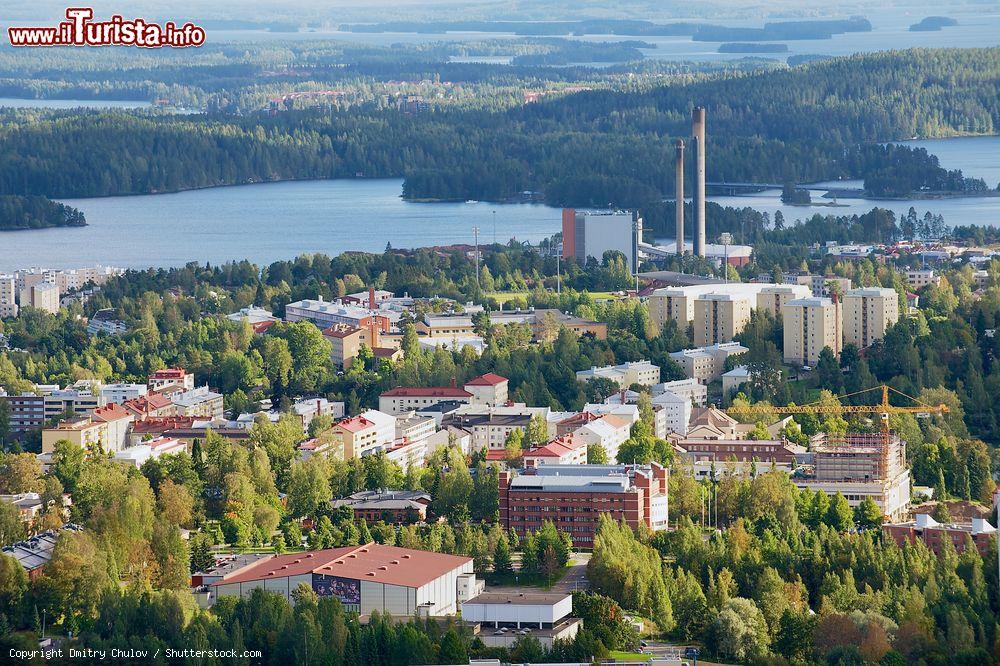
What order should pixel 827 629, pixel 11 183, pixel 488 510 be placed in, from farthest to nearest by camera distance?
pixel 11 183 < pixel 488 510 < pixel 827 629

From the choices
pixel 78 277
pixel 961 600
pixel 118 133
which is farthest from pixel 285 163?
pixel 961 600

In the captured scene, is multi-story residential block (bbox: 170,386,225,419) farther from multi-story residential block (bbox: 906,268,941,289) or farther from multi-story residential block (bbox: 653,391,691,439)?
multi-story residential block (bbox: 906,268,941,289)

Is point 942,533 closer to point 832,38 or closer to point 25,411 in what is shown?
point 25,411

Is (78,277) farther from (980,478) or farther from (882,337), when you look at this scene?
(980,478)

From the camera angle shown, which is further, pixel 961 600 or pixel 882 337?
pixel 882 337

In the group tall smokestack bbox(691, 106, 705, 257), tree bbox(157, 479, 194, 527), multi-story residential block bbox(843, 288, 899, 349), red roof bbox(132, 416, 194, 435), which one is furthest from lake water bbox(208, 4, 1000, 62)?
tree bbox(157, 479, 194, 527)

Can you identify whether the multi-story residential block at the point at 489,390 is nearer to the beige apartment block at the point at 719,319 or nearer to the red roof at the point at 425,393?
the red roof at the point at 425,393

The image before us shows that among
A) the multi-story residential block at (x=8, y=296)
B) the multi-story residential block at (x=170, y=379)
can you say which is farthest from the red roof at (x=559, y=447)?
the multi-story residential block at (x=8, y=296)
